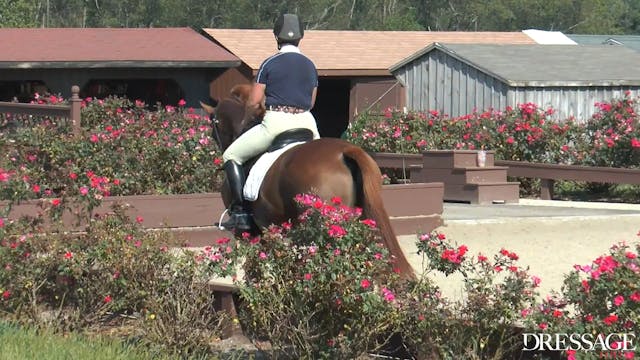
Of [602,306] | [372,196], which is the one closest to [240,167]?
[372,196]

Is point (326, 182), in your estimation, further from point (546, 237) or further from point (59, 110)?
point (59, 110)

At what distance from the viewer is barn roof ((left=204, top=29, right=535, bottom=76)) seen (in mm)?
32781

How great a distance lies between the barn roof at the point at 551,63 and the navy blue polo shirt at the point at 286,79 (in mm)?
16237

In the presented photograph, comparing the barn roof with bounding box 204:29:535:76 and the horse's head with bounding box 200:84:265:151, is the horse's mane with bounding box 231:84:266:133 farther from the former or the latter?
the barn roof with bounding box 204:29:535:76

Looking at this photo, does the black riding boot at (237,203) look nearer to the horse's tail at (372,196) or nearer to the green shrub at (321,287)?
the horse's tail at (372,196)

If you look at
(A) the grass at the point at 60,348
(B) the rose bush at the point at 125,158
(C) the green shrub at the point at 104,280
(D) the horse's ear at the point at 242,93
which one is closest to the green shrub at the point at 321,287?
(C) the green shrub at the point at 104,280

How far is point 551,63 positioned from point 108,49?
36.8ft

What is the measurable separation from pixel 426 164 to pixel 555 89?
7.86 m

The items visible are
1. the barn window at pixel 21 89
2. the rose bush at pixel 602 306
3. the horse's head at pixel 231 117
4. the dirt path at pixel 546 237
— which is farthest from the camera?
the barn window at pixel 21 89

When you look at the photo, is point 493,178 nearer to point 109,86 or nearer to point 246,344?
point 246,344

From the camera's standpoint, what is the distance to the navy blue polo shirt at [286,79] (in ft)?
29.6

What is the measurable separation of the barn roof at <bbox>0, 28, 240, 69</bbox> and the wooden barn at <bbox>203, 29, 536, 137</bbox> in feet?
3.16

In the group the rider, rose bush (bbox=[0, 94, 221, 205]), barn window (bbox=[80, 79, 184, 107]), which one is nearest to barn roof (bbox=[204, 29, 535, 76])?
barn window (bbox=[80, 79, 184, 107])

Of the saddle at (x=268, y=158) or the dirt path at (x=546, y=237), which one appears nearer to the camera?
the saddle at (x=268, y=158)
